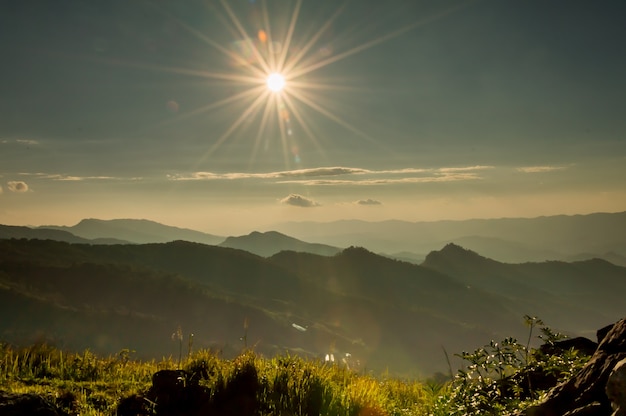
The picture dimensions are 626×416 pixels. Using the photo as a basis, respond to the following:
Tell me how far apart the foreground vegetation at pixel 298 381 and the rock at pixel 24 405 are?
0.56 meters

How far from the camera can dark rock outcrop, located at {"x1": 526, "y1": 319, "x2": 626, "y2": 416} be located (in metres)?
4.27

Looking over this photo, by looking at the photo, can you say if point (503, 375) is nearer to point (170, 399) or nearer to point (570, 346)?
point (570, 346)

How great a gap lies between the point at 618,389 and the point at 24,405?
6.33 meters

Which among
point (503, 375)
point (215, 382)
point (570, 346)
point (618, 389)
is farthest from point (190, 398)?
point (570, 346)

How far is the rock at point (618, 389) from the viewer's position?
3633mm

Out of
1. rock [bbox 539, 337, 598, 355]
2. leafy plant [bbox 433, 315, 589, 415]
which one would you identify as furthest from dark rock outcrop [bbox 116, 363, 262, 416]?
rock [bbox 539, 337, 598, 355]

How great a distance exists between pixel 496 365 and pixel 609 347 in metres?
1.64

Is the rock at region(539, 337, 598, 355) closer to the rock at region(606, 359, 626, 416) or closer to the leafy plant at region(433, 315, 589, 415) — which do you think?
the leafy plant at region(433, 315, 589, 415)

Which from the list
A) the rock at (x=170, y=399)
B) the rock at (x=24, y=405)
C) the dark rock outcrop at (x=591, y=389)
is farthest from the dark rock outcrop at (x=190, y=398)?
the dark rock outcrop at (x=591, y=389)

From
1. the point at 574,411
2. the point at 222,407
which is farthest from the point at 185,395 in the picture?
the point at 574,411

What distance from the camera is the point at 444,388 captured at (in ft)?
25.0

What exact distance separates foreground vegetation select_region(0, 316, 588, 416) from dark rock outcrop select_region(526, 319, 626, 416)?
0.35 metres

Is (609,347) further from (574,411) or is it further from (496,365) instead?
(496,365)

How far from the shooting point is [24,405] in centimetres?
538
